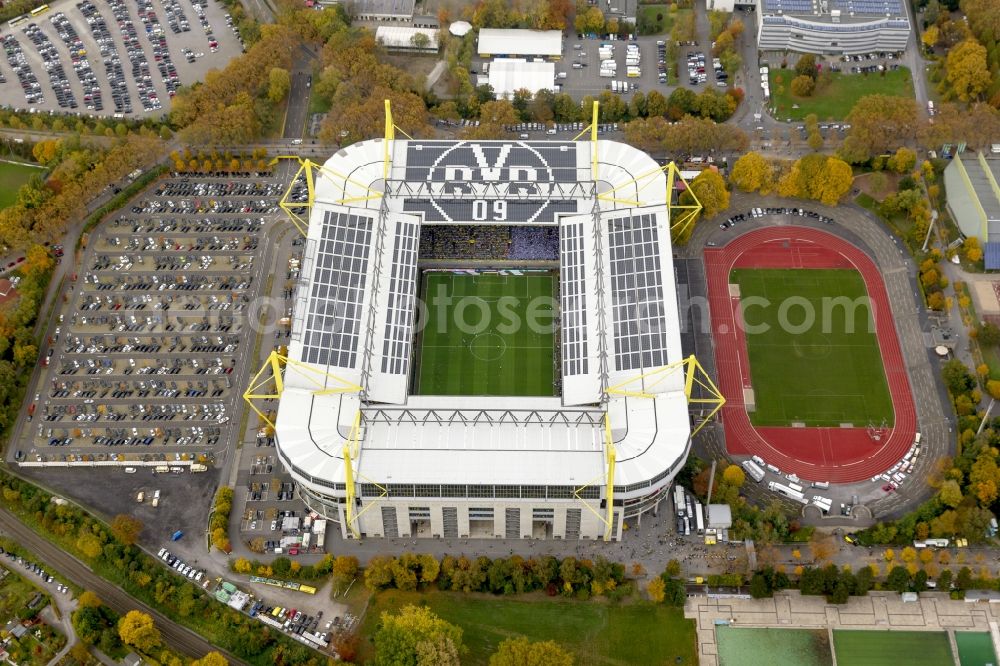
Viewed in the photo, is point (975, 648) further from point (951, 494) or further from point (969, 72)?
point (969, 72)

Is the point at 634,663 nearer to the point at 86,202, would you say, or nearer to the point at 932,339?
the point at 932,339

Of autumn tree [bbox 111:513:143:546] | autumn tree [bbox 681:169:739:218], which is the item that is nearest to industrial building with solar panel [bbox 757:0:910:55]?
autumn tree [bbox 681:169:739:218]

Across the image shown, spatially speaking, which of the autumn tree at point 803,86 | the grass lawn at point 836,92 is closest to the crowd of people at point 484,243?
the grass lawn at point 836,92

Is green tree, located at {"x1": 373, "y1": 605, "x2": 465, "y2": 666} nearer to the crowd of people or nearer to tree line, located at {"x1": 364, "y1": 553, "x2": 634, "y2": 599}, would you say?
tree line, located at {"x1": 364, "y1": 553, "x2": 634, "y2": 599}

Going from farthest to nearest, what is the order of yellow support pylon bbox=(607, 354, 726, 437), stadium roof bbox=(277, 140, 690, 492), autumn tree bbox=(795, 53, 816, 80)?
1. autumn tree bbox=(795, 53, 816, 80)
2. yellow support pylon bbox=(607, 354, 726, 437)
3. stadium roof bbox=(277, 140, 690, 492)

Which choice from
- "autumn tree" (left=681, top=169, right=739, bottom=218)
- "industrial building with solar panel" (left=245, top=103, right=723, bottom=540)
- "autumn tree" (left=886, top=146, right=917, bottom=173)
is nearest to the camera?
"industrial building with solar panel" (left=245, top=103, right=723, bottom=540)

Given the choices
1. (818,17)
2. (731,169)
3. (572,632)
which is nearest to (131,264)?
(572,632)

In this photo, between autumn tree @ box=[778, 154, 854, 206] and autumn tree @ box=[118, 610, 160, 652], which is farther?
autumn tree @ box=[778, 154, 854, 206]
